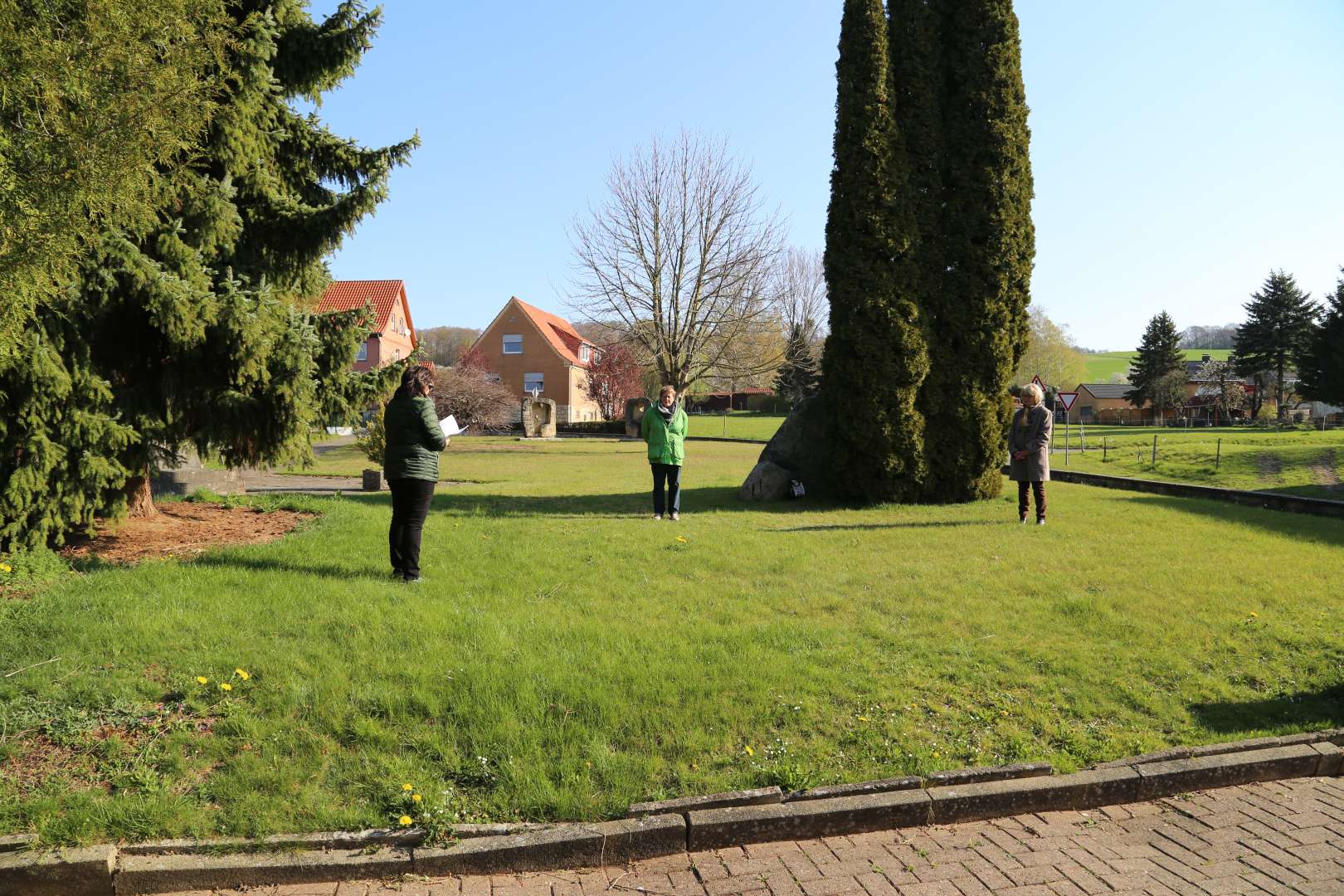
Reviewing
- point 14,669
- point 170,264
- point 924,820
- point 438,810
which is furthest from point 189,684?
point 170,264

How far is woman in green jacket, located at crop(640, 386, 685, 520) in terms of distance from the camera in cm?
1092

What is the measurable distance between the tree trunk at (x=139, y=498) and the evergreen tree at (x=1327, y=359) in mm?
57548

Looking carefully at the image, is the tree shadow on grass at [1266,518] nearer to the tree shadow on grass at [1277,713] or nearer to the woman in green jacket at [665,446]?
the tree shadow on grass at [1277,713]

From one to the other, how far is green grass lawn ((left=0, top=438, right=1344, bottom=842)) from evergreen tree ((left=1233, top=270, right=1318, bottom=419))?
6544cm

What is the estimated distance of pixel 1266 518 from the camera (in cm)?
1124

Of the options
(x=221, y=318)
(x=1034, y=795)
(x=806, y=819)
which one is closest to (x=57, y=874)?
(x=806, y=819)

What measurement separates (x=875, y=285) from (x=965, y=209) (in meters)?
2.08

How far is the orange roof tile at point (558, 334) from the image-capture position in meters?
62.7

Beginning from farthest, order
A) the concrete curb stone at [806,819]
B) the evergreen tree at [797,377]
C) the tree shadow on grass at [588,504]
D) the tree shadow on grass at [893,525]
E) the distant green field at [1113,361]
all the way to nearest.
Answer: the distant green field at [1113,361] → the evergreen tree at [797,377] → the tree shadow on grass at [588,504] → the tree shadow on grass at [893,525] → the concrete curb stone at [806,819]

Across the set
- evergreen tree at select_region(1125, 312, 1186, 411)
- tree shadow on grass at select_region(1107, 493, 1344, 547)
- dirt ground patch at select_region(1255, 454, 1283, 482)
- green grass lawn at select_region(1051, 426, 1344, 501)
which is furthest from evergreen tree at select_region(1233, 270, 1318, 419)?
tree shadow on grass at select_region(1107, 493, 1344, 547)

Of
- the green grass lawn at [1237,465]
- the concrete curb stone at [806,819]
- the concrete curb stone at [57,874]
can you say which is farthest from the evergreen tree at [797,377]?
the concrete curb stone at [57,874]

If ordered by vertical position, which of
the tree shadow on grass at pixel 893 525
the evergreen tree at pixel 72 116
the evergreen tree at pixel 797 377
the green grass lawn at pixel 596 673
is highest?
the evergreen tree at pixel 797 377

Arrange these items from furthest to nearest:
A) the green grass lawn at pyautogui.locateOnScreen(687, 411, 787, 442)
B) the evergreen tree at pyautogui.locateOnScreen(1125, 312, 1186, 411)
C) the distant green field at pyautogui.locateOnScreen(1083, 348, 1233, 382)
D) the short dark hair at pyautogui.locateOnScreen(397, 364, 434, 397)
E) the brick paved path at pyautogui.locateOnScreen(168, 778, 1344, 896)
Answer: the distant green field at pyautogui.locateOnScreen(1083, 348, 1233, 382)
the evergreen tree at pyautogui.locateOnScreen(1125, 312, 1186, 411)
the green grass lawn at pyautogui.locateOnScreen(687, 411, 787, 442)
the short dark hair at pyautogui.locateOnScreen(397, 364, 434, 397)
the brick paved path at pyautogui.locateOnScreen(168, 778, 1344, 896)

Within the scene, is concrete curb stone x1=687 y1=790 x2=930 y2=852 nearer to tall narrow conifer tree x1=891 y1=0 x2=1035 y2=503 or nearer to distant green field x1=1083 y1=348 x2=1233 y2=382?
tall narrow conifer tree x1=891 y1=0 x2=1035 y2=503
